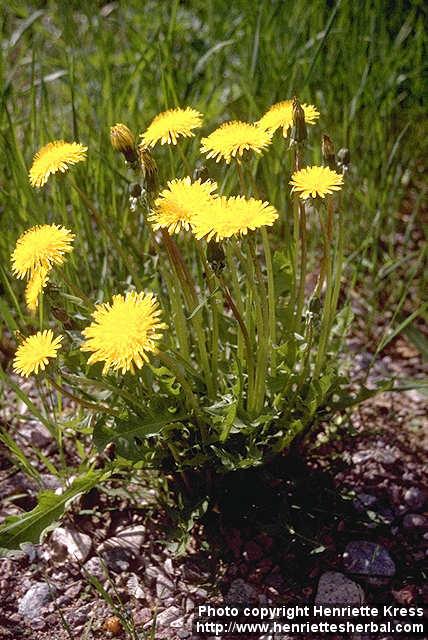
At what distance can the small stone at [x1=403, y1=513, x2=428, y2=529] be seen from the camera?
132 cm

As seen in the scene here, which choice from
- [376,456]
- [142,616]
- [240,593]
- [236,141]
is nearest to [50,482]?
[142,616]

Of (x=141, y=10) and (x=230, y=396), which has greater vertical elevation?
(x=141, y=10)

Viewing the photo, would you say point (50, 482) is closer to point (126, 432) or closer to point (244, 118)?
point (126, 432)

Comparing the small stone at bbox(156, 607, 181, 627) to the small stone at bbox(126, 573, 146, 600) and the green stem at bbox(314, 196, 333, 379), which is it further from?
the green stem at bbox(314, 196, 333, 379)

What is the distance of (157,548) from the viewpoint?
52.2 inches

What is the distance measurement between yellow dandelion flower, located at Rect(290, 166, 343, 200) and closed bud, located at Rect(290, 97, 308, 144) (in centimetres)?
6

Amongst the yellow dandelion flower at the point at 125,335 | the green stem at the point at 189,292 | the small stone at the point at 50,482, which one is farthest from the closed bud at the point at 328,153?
the small stone at the point at 50,482

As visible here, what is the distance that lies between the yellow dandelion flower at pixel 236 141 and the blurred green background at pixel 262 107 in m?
0.38

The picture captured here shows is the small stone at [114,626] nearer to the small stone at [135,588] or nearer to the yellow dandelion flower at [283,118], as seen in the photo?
the small stone at [135,588]

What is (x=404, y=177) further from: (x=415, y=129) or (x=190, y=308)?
(x=190, y=308)

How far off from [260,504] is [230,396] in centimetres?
24

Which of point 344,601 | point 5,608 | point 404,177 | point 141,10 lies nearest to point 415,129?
point 404,177

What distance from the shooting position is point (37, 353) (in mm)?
1055

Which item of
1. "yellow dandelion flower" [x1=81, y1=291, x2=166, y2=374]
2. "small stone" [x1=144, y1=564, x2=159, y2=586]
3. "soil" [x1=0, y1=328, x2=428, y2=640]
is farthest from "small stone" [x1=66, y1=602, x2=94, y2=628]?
"yellow dandelion flower" [x1=81, y1=291, x2=166, y2=374]
